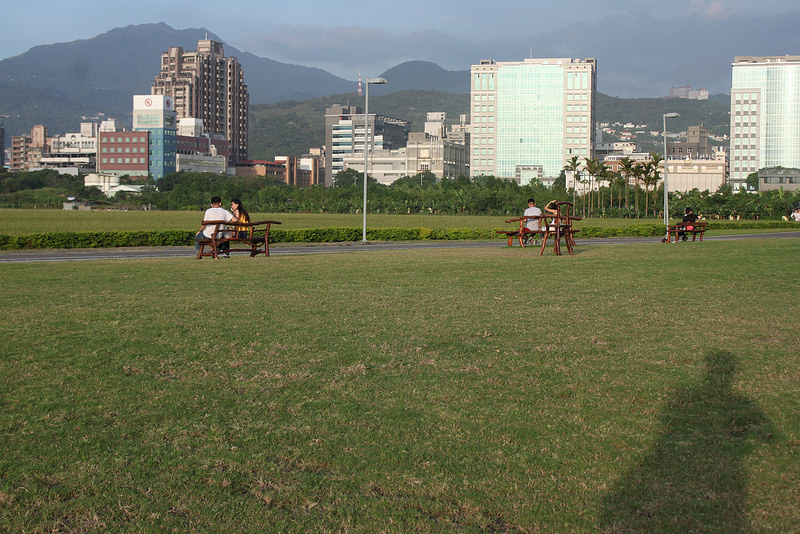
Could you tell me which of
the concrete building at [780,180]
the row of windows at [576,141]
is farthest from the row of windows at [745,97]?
the concrete building at [780,180]

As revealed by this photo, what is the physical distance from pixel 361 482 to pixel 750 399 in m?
3.06

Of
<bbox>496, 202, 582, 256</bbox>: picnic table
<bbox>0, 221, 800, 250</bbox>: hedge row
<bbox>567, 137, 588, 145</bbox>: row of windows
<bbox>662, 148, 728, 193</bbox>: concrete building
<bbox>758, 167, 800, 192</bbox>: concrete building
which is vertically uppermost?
<bbox>567, 137, 588, 145</bbox>: row of windows

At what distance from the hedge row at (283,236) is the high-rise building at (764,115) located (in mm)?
140699

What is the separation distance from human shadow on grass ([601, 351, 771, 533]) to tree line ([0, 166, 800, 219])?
7898 centimetres

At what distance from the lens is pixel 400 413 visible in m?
5.55

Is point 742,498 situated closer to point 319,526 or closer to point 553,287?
point 319,526

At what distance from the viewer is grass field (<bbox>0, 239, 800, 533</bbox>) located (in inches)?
162

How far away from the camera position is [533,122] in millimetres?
183750

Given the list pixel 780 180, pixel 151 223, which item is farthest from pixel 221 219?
pixel 780 180

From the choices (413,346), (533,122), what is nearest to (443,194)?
(533,122)

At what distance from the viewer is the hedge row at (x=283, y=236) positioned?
33.0 metres

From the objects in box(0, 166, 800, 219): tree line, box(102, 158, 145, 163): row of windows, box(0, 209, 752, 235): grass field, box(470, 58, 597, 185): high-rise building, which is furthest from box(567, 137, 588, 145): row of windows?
box(0, 209, 752, 235): grass field

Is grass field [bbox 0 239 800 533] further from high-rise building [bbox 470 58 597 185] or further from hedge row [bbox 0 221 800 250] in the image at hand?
high-rise building [bbox 470 58 597 185]

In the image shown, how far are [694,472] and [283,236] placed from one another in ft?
108
